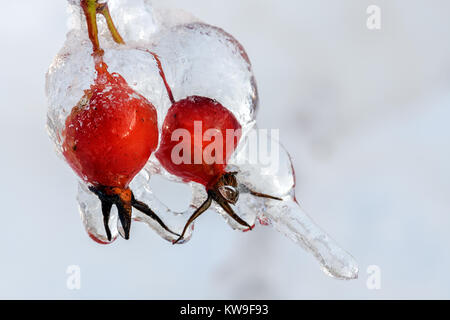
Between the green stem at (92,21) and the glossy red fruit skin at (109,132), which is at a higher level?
the green stem at (92,21)

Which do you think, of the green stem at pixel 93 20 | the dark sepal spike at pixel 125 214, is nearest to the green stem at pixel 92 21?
the green stem at pixel 93 20

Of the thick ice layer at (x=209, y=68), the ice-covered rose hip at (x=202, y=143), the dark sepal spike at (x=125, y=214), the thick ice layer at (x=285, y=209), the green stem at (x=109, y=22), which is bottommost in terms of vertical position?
the thick ice layer at (x=285, y=209)

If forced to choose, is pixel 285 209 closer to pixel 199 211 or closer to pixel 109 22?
pixel 199 211

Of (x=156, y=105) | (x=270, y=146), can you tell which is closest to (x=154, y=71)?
(x=156, y=105)

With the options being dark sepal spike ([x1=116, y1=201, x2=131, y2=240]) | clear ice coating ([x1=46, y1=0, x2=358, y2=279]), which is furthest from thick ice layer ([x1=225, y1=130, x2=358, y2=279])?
dark sepal spike ([x1=116, y1=201, x2=131, y2=240])

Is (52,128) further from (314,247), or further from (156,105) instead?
(314,247)

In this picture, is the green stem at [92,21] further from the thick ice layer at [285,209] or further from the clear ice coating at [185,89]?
the thick ice layer at [285,209]

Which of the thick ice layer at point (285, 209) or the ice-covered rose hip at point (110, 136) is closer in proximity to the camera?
the ice-covered rose hip at point (110, 136)

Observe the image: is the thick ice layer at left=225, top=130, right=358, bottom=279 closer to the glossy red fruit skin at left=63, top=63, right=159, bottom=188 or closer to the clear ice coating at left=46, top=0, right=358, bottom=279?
the clear ice coating at left=46, top=0, right=358, bottom=279
